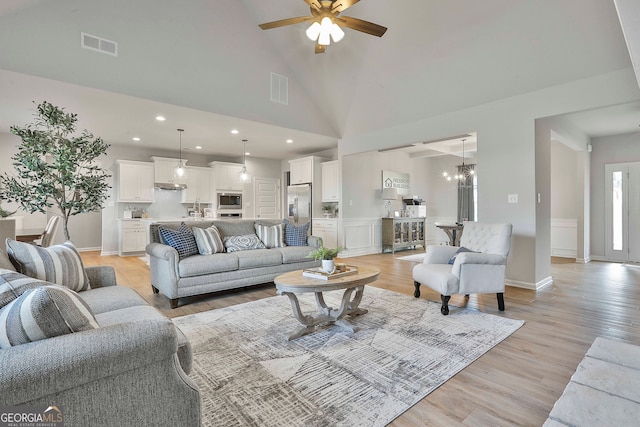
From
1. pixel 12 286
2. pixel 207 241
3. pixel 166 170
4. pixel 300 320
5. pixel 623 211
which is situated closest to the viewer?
pixel 12 286

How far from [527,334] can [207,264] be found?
10.8 feet

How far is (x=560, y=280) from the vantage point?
15.2ft

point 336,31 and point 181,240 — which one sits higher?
point 336,31

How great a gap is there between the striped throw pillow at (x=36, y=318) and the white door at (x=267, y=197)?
7983 mm

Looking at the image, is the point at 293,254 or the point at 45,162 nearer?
the point at 45,162

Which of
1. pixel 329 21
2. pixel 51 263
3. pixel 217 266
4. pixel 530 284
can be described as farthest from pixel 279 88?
pixel 530 284

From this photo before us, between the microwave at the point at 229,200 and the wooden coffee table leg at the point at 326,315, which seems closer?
the wooden coffee table leg at the point at 326,315

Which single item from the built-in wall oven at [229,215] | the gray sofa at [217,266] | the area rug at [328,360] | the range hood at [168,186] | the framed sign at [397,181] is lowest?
the area rug at [328,360]

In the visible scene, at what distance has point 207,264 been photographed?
3635mm

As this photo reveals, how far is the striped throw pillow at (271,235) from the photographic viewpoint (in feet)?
15.1

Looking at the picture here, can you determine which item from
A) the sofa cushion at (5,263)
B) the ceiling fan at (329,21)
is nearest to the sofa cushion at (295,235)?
the ceiling fan at (329,21)

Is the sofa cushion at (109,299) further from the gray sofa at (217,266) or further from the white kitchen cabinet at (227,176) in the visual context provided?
the white kitchen cabinet at (227,176)

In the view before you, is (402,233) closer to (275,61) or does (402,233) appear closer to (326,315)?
(275,61)

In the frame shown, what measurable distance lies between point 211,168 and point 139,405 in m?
7.75
